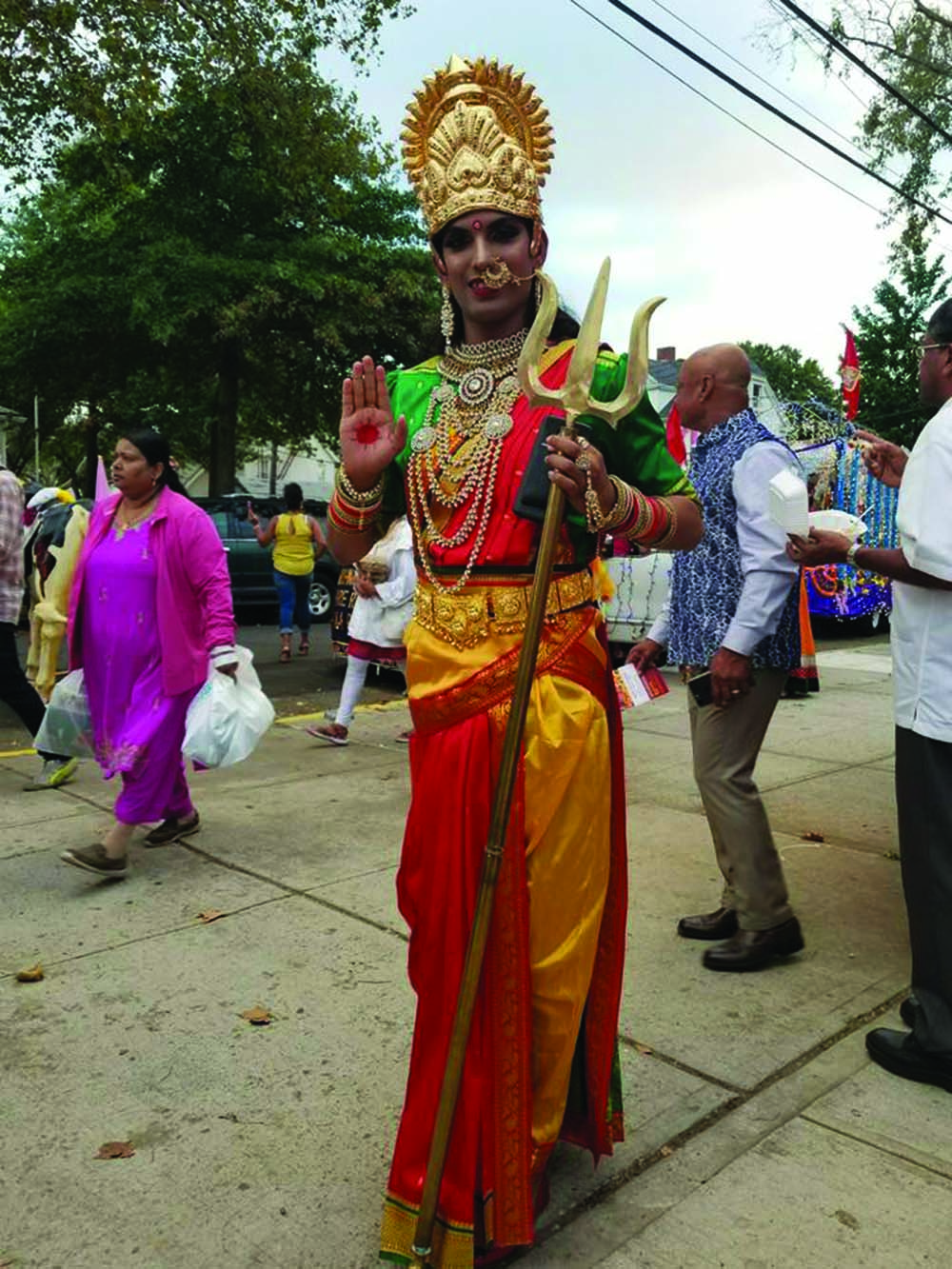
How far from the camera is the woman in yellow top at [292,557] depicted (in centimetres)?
1116

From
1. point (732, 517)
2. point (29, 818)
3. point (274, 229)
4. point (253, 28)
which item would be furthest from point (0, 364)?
point (732, 517)

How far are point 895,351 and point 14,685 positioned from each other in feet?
105

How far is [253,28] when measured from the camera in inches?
488

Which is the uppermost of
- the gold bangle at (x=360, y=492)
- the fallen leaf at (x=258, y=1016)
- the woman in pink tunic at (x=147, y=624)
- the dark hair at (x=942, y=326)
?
the dark hair at (x=942, y=326)

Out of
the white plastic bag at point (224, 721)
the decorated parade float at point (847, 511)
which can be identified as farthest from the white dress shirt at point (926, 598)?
the decorated parade float at point (847, 511)

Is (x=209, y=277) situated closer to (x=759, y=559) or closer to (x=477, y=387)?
(x=759, y=559)

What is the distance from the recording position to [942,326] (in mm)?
2938

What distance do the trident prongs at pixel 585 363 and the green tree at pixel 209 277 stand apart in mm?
16508

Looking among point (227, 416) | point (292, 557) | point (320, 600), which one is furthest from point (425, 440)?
point (227, 416)

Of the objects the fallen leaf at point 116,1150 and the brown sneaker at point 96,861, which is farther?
the brown sneaker at point 96,861

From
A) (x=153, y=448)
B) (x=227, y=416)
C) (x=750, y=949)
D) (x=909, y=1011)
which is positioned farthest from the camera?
(x=227, y=416)

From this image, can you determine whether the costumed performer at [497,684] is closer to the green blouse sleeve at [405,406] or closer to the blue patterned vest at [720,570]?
the green blouse sleeve at [405,406]

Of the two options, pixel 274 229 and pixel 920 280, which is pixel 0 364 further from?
pixel 920 280

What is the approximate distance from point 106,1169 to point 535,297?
213 cm
